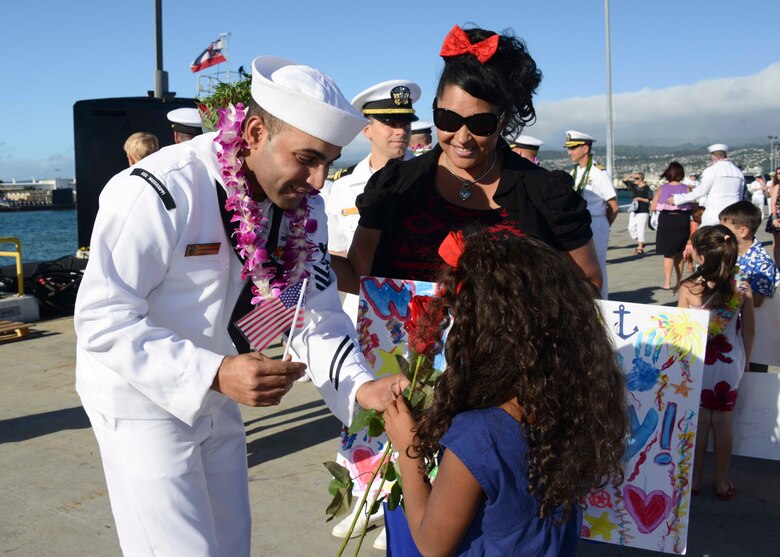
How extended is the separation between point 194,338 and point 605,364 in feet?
4.02

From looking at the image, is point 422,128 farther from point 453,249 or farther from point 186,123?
point 453,249

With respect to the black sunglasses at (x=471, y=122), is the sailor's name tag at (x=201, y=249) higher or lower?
lower

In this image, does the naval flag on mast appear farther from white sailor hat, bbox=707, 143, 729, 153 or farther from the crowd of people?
the crowd of people

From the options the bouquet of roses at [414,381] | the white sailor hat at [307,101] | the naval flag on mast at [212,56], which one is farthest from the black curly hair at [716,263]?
the naval flag on mast at [212,56]

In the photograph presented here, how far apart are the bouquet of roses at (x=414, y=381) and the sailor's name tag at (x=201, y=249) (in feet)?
2.06

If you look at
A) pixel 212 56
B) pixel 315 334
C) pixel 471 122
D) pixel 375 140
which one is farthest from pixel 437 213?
pixel 212 56

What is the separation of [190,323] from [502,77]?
5.12ft

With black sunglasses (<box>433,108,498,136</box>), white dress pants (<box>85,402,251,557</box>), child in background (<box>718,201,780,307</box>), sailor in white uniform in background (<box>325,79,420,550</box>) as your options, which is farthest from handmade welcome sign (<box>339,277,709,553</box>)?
sailor in white uniform in background (<box>325,79,420,550</box>)

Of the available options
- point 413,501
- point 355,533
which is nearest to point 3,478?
point 355,533

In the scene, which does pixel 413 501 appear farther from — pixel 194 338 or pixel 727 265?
pixel 727 265

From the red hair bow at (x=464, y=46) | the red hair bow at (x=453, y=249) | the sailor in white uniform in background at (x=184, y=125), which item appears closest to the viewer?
the red hair bow at (x=453, y=249)

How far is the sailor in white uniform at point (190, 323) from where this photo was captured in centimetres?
216

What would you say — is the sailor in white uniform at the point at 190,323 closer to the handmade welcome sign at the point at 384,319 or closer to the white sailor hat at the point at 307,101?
the white sailor hat at the point at 307,101

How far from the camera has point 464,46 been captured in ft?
9.96
